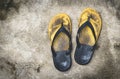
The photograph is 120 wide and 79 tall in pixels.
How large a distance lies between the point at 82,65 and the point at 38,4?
0.93 meters

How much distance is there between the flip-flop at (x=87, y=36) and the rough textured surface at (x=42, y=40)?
0.28ft

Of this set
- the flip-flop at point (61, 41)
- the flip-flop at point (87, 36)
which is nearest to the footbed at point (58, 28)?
the flip-flop at point (61, 41)

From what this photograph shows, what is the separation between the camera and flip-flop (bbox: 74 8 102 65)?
9.76 ft

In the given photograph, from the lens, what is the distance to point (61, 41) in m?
3.04

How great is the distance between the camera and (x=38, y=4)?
3215 millimetres

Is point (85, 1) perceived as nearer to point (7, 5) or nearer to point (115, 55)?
point (115, 55)

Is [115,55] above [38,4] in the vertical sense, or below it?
below

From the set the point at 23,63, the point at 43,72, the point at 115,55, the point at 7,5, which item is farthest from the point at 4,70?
the point at 115,55

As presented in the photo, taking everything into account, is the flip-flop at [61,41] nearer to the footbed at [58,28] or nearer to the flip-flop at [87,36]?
the footbed at [58,28]

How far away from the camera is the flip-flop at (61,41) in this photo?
2.96 meters

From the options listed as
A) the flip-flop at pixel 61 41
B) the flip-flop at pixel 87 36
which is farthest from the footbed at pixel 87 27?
the flip-flop at pixel 61 41

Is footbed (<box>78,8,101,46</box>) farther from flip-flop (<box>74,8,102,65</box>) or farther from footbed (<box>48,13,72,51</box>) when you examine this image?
footbed (<box>48,13,72,51</box>)

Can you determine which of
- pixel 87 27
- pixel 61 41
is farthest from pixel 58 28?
pixel 87 27

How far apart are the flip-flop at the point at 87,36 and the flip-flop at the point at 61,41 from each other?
11cm
